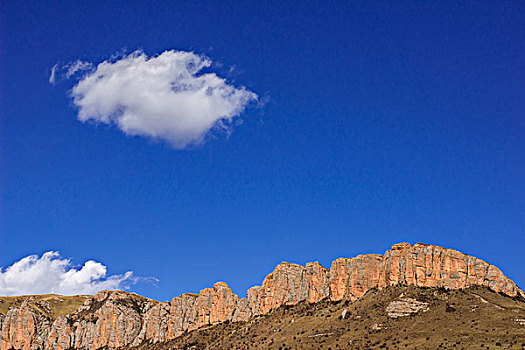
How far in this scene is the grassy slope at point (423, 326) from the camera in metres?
148

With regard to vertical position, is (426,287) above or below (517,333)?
above

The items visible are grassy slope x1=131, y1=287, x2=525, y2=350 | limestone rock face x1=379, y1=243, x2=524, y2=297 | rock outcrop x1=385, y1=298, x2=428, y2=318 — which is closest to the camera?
grassy slope x1=131, y1=287, x2=525, y2=350

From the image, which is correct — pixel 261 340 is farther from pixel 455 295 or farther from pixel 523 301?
pixel 523 301

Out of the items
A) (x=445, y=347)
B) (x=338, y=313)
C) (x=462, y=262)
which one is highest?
(x=462, y=262)

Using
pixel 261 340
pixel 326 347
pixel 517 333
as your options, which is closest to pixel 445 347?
pixel 517 333

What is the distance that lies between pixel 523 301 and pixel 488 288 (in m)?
10.1

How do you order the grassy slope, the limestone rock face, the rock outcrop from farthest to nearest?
the limestone rock face < the rock outcrop < the grassy slope

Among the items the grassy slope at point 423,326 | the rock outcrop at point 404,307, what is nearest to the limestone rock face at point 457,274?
the grassy slope at point 423,326

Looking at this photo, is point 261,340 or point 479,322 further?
point 261,340

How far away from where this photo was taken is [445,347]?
474 feet

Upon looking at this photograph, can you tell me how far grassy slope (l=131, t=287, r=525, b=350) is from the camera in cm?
14825

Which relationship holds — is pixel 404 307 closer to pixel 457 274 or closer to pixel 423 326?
pixel 423 326

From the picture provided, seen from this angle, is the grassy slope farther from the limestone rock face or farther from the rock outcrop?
the limestone rock face

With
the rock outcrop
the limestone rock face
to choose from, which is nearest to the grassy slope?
the rock outcrop
